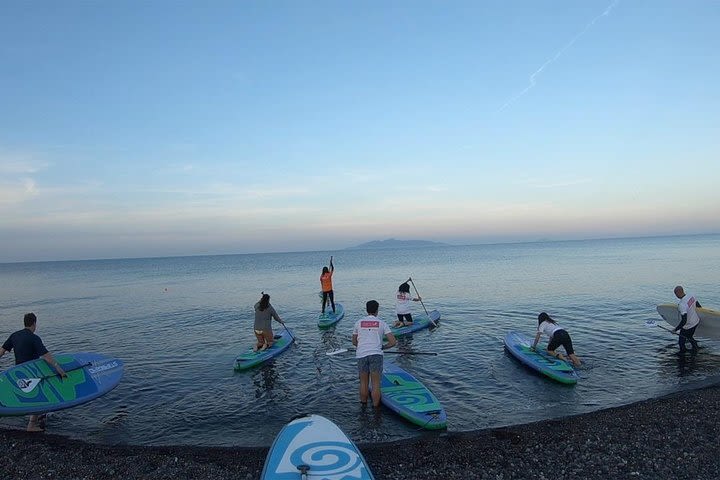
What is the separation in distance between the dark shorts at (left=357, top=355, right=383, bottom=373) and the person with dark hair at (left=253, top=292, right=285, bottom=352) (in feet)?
17.5

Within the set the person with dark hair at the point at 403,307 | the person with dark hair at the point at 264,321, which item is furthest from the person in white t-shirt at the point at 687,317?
the person with dark hair at the point at 264,321

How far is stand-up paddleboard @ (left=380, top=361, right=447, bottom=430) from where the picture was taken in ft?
28.6

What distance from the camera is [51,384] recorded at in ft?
31.6

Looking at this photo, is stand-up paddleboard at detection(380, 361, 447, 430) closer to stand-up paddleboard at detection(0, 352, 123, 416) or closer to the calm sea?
the calm sea

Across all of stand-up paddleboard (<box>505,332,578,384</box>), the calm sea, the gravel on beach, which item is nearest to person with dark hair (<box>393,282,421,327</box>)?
the calm sea

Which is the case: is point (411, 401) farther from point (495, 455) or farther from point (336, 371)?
point (336, 371)

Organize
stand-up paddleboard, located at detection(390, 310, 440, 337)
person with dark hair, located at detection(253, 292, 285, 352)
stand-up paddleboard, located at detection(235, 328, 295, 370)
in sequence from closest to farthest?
1. stand-up paddleboard, located at detection(235, 328, 295, 370)
2. person with dark hair, located at detection(253, 292, 285, 352)
3. stand-up paddleboard, located at detection(390, 310, 440, 337)

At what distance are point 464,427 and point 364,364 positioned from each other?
2.53 meters

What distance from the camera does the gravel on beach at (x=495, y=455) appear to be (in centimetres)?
664

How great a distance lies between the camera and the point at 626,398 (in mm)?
10336

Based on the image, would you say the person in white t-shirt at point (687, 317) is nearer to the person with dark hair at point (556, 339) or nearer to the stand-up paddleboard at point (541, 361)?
the person with dark hair at point (556, 339)

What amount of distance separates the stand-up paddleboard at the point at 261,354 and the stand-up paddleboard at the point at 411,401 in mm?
4902

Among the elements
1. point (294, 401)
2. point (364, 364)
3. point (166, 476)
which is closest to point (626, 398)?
point (364, 364)

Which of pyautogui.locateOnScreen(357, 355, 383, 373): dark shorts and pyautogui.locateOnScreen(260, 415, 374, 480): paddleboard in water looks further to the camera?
pyautogui.locateOnScreen(357, 355, 383, 373): dark shorts
